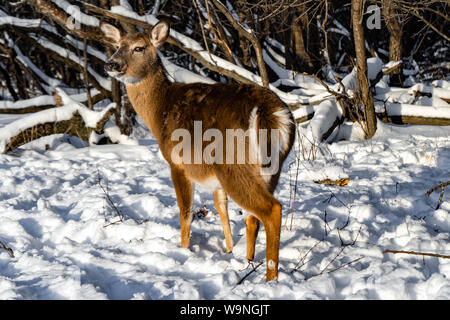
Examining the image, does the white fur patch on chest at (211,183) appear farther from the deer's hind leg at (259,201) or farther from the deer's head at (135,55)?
the deer's head at (135,55)

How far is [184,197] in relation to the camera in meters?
3.82

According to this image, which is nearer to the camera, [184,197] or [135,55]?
[184,197]

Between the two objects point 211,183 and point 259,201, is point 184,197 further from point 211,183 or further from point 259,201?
point 259,201

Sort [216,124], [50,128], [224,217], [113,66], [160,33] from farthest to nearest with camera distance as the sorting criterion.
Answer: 1. [50,128]
2. [160,33]
3. [113,66]
4. [224,217]
5. [216,124]

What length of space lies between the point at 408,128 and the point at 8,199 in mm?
6162

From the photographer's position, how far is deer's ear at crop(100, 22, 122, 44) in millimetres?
4539

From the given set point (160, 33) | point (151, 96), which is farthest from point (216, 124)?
point (160, 33)

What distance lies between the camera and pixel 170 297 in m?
2.96

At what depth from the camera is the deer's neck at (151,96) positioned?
4145mm

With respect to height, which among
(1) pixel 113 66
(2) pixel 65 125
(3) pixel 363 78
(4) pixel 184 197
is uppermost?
(3) pixel 363 78

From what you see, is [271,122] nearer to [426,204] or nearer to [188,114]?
[188,114]

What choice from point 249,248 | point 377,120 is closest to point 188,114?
point 249,248

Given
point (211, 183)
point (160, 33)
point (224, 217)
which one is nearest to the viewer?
point (211, 183)

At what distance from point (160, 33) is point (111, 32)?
0.51m
